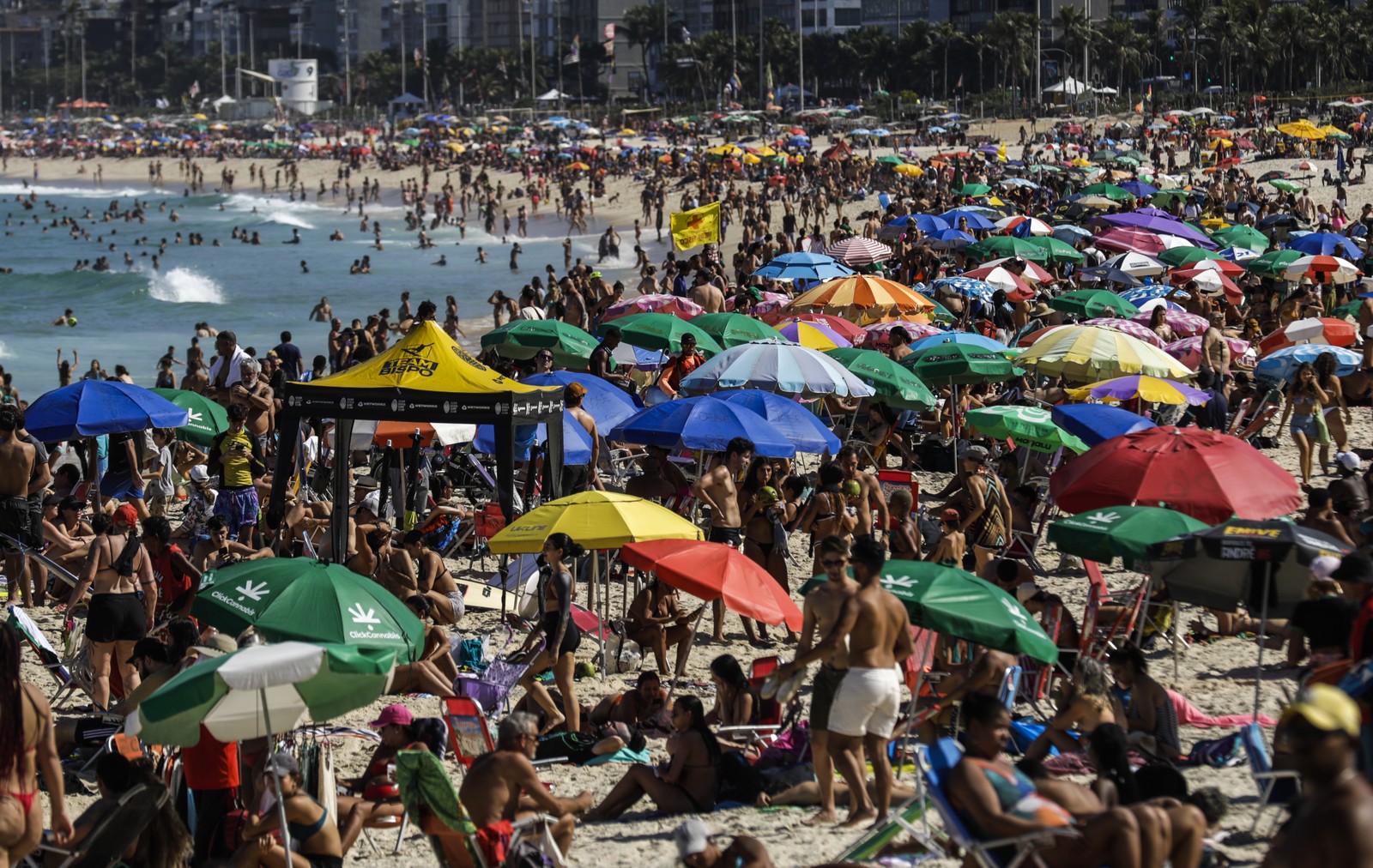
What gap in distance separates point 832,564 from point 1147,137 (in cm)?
5041

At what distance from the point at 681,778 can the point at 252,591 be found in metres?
2.07

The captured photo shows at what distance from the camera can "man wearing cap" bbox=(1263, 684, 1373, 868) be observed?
146 inches

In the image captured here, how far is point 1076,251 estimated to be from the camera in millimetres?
23844

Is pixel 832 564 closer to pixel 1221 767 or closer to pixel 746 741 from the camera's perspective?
pixel 746 741

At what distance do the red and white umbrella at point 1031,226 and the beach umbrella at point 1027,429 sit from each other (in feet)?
43.7

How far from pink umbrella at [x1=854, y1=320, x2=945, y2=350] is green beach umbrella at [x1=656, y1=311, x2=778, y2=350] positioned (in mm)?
1172

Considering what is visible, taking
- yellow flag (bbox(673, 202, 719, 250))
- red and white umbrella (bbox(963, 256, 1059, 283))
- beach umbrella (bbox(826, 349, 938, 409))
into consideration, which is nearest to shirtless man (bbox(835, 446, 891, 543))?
beach umbrella (bbox(826, 349, 938, 409))

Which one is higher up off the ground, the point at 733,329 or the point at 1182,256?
the point at 1182,256

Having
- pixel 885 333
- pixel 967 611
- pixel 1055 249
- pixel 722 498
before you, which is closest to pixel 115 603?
pixel 722 498

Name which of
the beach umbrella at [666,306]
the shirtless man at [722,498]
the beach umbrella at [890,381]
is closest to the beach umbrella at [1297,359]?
the beach umbrella at [890,381]

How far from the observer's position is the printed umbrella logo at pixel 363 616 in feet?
23.4

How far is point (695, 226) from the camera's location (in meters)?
21.0

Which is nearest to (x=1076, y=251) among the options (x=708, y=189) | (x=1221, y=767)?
(x=1221, y=767)

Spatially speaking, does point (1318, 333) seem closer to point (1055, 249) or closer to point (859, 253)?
point (1055, 249)
